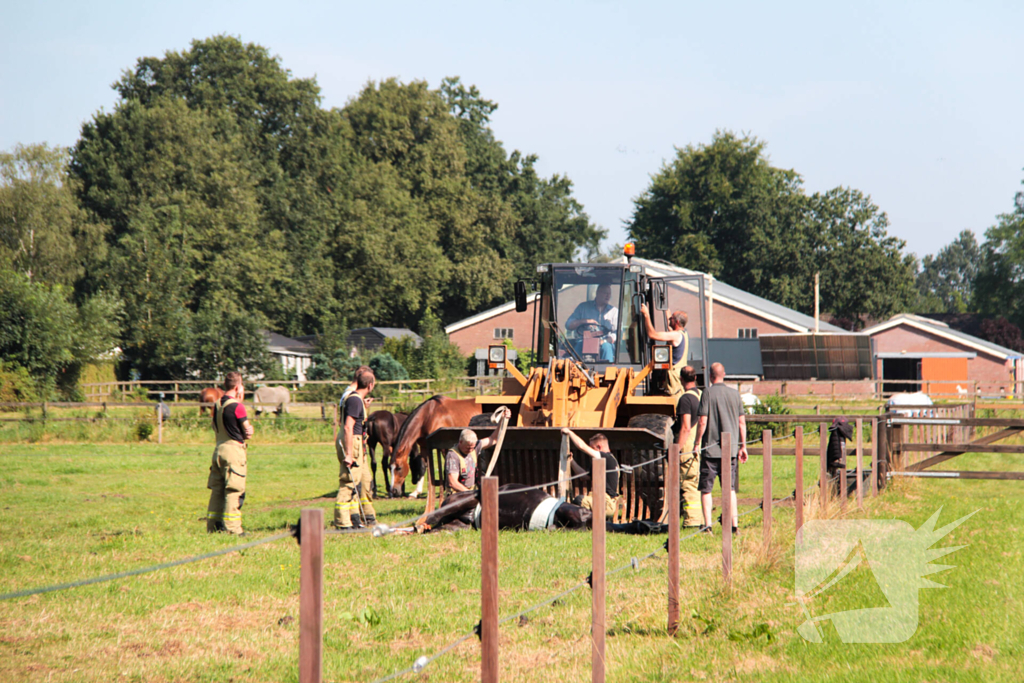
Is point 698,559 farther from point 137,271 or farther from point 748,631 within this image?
point 137,271

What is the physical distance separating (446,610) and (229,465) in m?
4.32

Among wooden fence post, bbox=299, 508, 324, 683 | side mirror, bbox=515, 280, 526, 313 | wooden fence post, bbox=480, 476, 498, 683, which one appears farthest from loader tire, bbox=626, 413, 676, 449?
wooden fence post, bbox=299, 508, 324, 683

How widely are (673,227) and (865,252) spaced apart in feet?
54.0

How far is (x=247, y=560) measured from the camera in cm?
891

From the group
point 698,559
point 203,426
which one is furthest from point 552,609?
point 203,426

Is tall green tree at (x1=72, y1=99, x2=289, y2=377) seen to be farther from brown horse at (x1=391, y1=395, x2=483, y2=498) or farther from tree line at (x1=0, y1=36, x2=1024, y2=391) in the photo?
brown horse at (x1=391, y1=395, x2=483, y2=498)

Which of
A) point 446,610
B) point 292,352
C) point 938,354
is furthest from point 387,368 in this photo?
point 446,610

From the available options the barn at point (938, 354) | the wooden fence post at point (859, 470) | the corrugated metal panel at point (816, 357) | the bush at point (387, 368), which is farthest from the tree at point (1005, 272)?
the wooden fence post at point (859, 470)

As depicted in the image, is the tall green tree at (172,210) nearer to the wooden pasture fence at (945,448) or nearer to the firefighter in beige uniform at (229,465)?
the wooden pasture fence at (945,448)

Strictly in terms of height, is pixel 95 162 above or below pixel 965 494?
above

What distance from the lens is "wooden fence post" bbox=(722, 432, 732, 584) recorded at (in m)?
7.14

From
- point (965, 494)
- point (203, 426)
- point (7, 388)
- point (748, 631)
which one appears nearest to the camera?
point (748, 631)

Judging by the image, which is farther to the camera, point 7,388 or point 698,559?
point 7,388

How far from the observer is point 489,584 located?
160 inches
